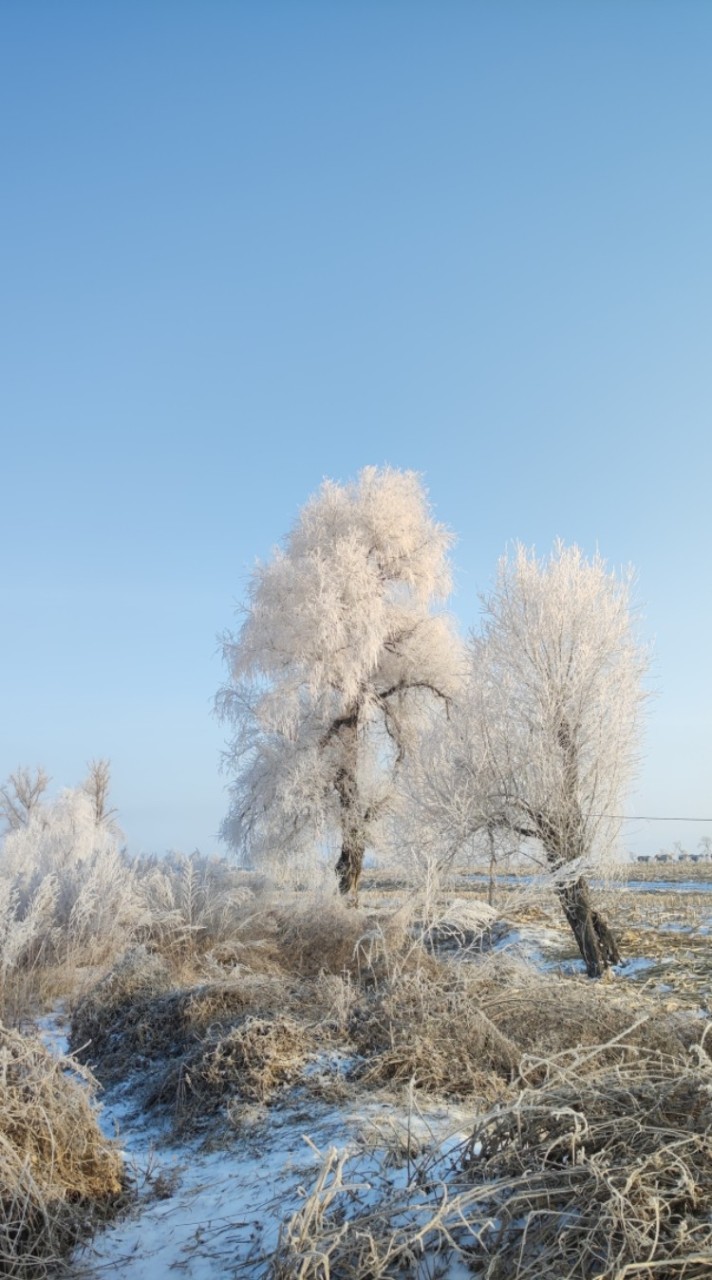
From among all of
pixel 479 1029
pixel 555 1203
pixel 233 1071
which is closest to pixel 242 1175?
pixel 233 1071

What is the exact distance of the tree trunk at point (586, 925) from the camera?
9.20 meters

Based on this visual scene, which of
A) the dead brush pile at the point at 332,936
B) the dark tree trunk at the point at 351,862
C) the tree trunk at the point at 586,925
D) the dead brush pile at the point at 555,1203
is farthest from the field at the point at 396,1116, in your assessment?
the dark tree trunk at the point at 351,862

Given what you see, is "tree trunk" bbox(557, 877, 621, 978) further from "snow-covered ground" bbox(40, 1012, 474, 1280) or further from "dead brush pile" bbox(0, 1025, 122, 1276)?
"dead brush pile" bbox(0, 1025, 122, 1276)

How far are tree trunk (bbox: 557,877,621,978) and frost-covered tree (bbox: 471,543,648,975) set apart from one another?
1cm

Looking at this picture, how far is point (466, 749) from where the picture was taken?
9969 millimetres

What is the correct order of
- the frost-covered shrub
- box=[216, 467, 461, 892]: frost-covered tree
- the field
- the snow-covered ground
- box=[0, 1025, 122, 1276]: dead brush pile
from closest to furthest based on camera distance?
the field → the snow-covered ground → box=[0, 1025, 122, 1276]: dead brush pile → the frost-covered shrub → box=[216, 467, 461, 892]: frost-covered tree

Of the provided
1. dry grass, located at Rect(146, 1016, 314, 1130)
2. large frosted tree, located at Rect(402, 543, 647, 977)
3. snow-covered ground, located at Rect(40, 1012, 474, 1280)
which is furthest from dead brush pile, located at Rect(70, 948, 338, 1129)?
large frosted tree, located at Rect(402, 543, 647, 977)

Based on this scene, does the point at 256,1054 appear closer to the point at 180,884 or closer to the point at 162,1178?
the point at 162,1178

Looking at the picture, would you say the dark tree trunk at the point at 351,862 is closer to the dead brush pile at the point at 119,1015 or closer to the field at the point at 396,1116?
the field at the point at 396,1116

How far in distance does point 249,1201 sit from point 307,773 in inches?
518

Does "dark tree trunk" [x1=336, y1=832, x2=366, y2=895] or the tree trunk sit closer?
the tree trunk

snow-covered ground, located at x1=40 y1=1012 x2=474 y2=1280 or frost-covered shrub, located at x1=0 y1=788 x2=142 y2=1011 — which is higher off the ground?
frost-covered shrub, located at x1=0 y1=788 x2=142 y2=1011

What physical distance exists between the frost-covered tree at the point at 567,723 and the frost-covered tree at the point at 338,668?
21.8ft

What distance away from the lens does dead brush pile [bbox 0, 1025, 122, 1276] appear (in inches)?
129
